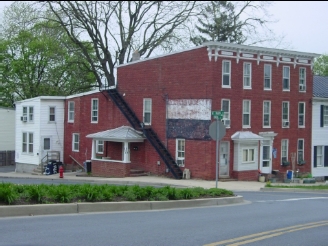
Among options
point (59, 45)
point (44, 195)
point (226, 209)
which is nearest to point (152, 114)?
point (59, 45)

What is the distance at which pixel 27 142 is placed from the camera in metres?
45.4

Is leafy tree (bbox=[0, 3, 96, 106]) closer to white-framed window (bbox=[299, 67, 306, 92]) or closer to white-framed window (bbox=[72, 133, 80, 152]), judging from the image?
white-framed window (bbox=[72, 133, 80, 152])

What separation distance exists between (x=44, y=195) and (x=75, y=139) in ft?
99.6

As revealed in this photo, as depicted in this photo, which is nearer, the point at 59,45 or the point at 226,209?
the point at 226,209

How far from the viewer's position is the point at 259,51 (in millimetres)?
36344

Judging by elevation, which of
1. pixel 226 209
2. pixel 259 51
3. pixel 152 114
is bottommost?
pixel 226 209

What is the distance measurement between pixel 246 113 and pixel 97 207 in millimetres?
23044

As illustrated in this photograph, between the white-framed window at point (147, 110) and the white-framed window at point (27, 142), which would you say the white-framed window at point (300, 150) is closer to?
the white-framed window at point (147, 110)

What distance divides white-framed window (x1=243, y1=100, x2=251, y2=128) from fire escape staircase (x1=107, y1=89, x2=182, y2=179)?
16.8 ft

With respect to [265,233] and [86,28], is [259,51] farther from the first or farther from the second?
[265,233]

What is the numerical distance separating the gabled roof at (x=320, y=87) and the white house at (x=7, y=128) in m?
28.4

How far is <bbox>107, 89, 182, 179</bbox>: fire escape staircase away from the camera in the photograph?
3594cm

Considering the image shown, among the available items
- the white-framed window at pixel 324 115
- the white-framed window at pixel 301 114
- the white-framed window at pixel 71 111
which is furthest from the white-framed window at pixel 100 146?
the white-framed window at pixel 324 115

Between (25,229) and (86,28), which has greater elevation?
(86,28)
